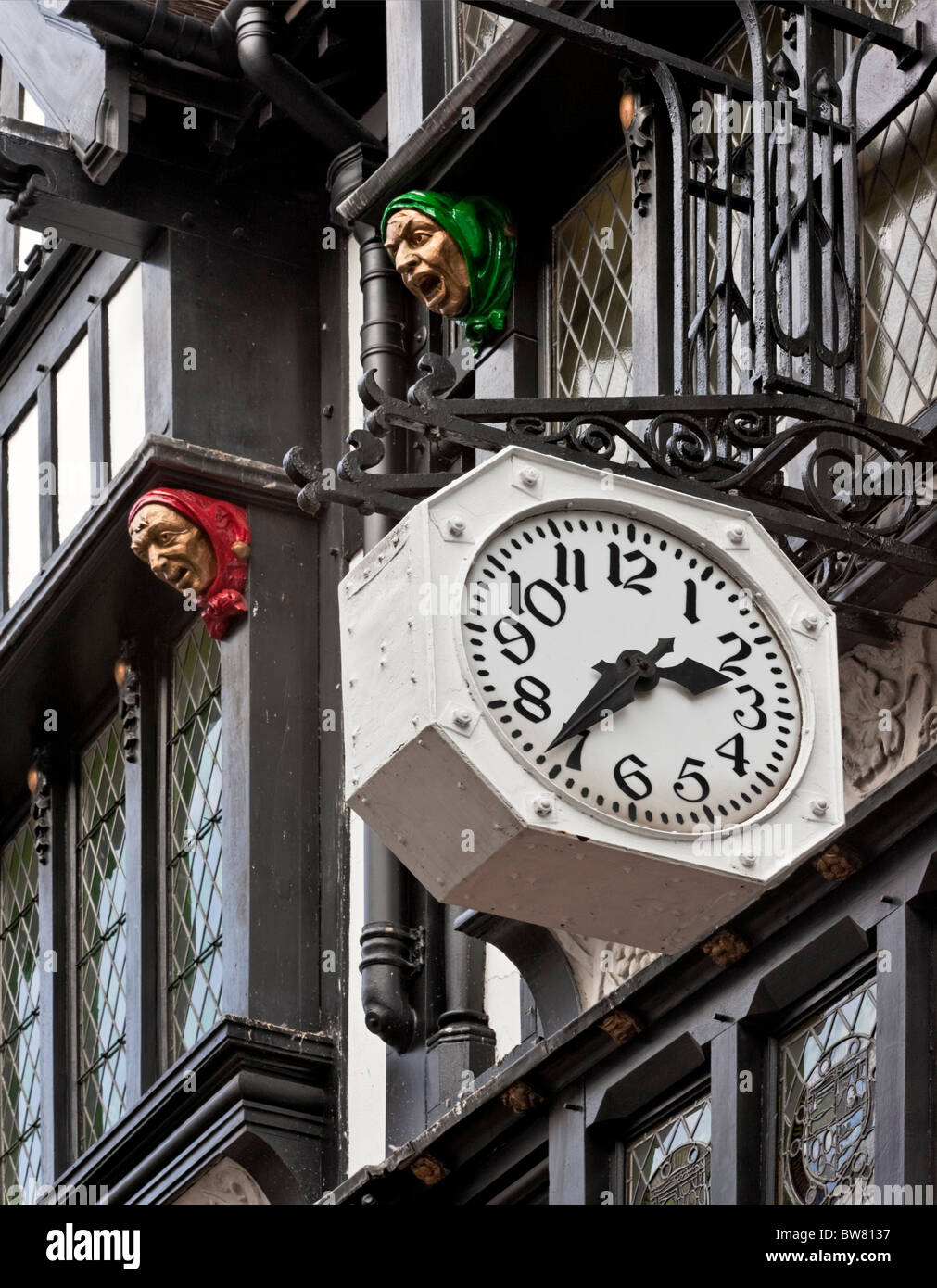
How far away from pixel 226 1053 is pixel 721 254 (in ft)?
12.5

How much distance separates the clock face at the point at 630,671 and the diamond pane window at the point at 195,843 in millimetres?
4693

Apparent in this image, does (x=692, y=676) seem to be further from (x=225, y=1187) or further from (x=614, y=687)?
(x=225, y=1187)

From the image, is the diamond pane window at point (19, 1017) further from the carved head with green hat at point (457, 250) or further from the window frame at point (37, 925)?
the carved head with green hat at point (457, 250)

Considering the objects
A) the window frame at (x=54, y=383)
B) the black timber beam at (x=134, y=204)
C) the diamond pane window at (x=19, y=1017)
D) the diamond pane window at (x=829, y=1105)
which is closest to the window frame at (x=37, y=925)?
the diamond pane window at (x=19, y=1017)

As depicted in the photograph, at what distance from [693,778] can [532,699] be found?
0.40m

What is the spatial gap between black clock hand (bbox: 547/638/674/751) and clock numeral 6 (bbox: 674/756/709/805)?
0.19 m

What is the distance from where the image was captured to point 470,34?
416 inches

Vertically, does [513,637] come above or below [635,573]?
below

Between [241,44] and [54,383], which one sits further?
[54,383]

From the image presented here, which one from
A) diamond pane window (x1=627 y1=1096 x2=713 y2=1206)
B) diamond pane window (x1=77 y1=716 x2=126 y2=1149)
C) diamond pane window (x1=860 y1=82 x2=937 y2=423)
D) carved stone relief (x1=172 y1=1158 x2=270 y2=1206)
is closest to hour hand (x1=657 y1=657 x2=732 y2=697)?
diamond pane window (x1=860 y1=82 x2=937 y2=423)

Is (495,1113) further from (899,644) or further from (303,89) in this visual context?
(303,89)

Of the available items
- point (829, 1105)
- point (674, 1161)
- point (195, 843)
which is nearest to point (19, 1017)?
point (195, 843)

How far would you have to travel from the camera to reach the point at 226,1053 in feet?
36.1

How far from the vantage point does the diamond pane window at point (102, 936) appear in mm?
12555
